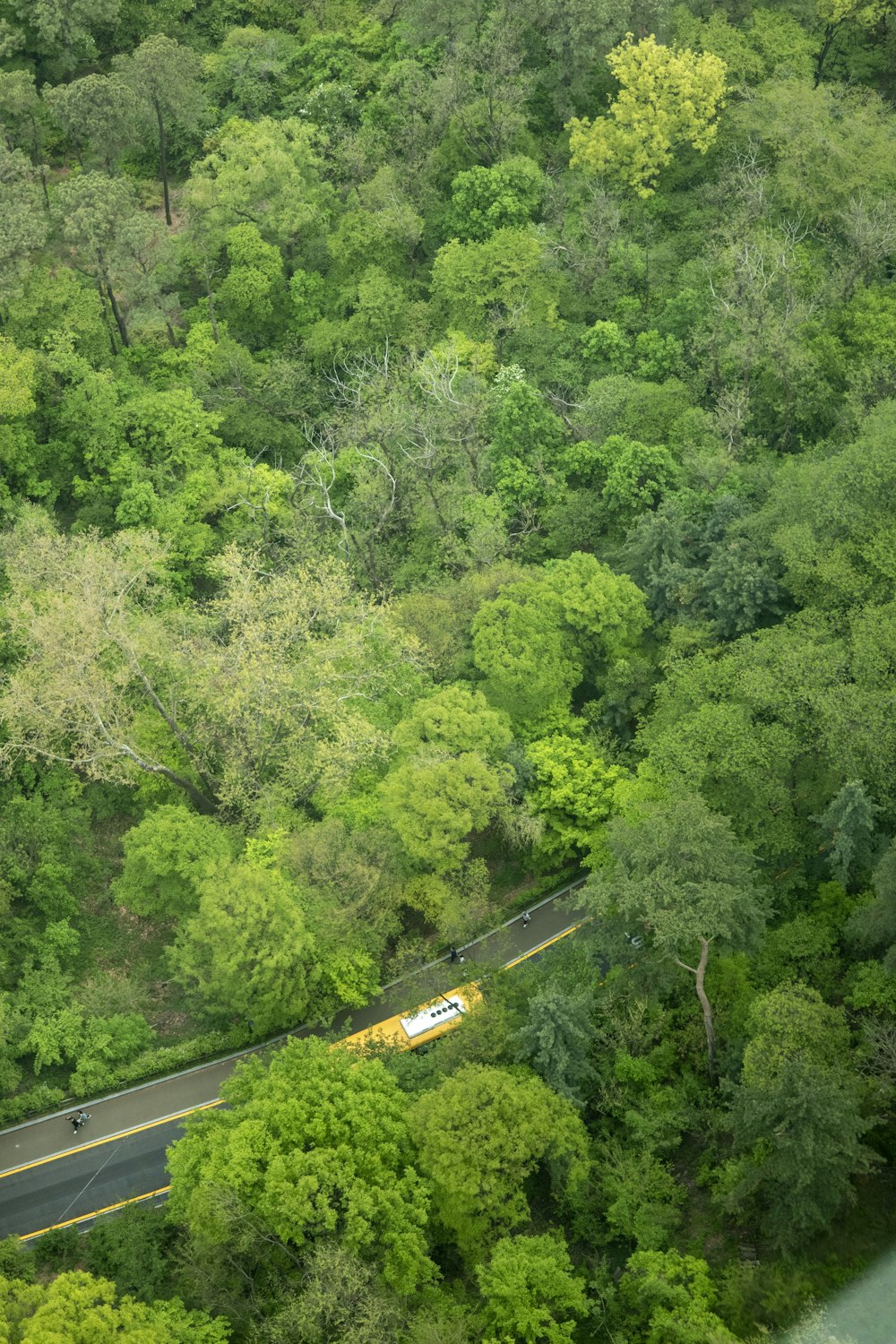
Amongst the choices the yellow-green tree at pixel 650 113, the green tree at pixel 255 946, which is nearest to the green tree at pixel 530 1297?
the green tree at pixel 255 946

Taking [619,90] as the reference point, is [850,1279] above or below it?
below

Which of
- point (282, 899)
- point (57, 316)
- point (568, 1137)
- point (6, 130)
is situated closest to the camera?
point (568, 1137)

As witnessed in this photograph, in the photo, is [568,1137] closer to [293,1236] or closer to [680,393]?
[293,1236]

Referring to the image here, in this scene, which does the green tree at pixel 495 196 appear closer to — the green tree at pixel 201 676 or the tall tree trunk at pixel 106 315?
the tall tree trunk at pixel 106 315

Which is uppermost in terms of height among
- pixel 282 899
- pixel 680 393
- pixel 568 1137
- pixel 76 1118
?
pixel 680 393

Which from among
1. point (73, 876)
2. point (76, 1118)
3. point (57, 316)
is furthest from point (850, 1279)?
point (57, 316)
